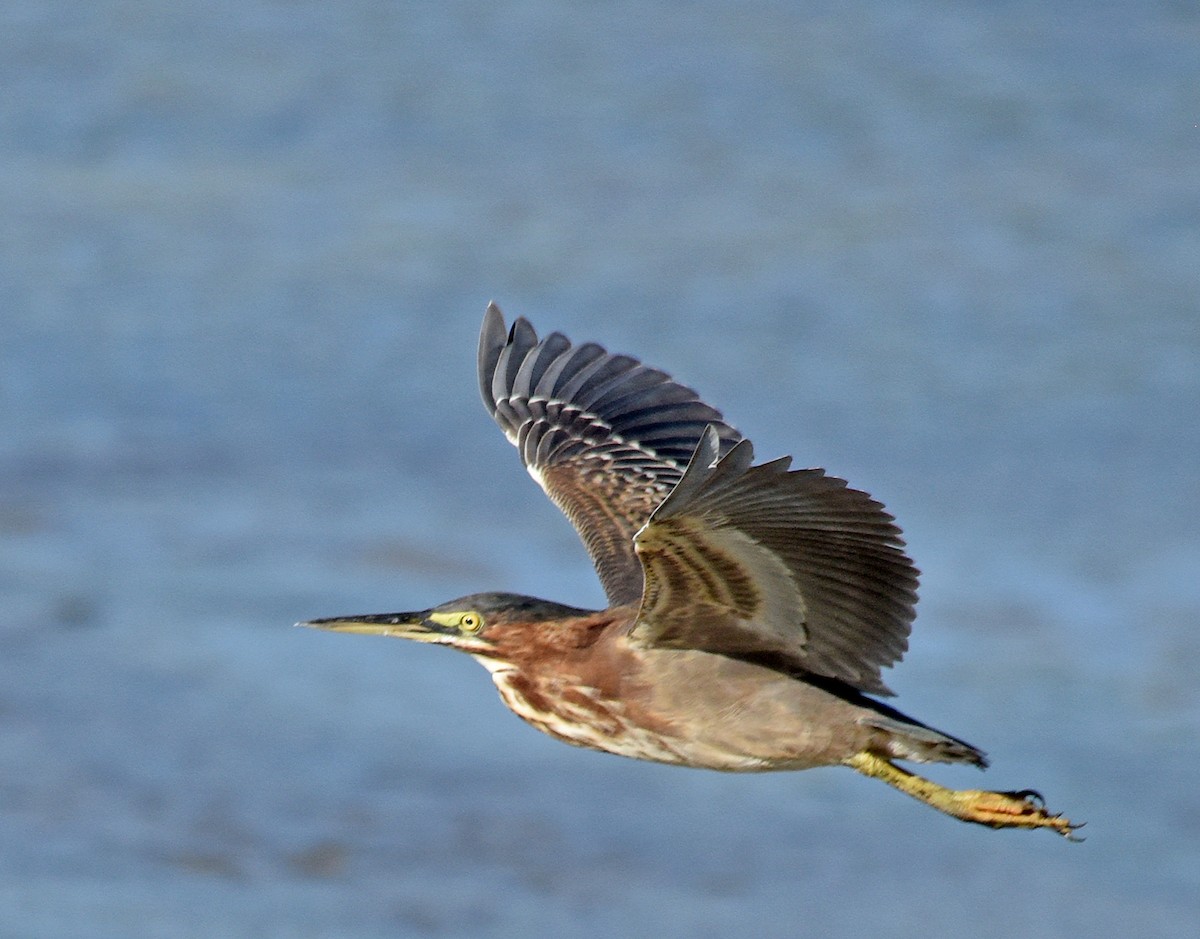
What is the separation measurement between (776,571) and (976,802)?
1040mm

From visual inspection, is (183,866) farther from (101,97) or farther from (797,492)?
(101,97)

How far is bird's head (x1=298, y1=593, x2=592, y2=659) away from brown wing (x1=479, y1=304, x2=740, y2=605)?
0.62m

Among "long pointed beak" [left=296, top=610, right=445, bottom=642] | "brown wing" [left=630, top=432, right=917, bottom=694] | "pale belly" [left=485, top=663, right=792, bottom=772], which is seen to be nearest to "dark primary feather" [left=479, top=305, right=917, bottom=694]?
"brown wing" [left=630, top=432, right=917, bottom=694]

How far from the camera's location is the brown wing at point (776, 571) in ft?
20.0

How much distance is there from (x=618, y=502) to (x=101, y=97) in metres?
7.55

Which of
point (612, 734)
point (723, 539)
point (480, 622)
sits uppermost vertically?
point (480, 622)

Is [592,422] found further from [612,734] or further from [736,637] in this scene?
[736,637]

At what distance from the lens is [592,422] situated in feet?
28.0

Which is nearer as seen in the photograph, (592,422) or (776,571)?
(776,571)

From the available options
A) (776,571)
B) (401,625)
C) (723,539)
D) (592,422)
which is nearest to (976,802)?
(776,571)

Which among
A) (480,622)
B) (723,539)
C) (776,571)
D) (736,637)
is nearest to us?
(723,539)

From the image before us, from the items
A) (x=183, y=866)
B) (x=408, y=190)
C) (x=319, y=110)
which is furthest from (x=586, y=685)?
(x=319, y=110)

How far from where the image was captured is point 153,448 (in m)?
11.9

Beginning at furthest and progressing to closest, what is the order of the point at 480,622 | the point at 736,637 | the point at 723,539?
the point at 480,622 → the point at 736,637 → the point at 723,539
